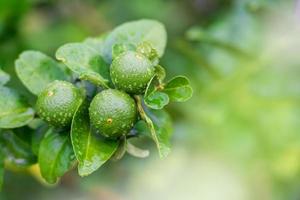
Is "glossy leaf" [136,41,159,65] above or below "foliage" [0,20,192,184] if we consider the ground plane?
above

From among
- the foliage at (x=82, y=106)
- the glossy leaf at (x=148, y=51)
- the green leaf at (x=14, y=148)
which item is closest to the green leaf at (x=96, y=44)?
the foliage at (x=82, y=106)

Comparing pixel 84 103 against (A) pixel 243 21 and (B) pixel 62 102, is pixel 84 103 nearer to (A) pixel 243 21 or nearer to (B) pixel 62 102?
(B) pixel 62 102

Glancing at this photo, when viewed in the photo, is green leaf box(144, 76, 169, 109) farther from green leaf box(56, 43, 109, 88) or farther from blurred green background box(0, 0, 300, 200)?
blurred green background box(0, 0, 300, 200)

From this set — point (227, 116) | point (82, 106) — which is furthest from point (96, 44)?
point (227, 116)

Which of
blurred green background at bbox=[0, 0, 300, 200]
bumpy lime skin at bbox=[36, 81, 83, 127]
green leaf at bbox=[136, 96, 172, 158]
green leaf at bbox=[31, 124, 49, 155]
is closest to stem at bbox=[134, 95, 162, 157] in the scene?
green leaf at bbox=[136, 96, 172, 158]

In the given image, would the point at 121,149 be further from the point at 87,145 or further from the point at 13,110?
the point at 13,110

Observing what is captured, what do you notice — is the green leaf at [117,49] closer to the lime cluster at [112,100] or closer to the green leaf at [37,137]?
the lime cluster at [112,100]
